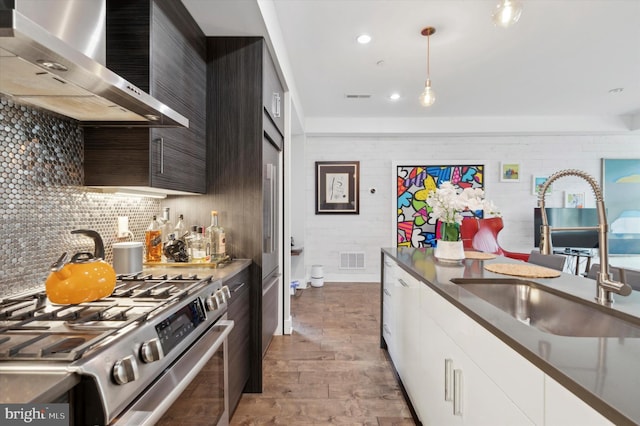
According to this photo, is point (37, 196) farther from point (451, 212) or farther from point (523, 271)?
point (523, 271)

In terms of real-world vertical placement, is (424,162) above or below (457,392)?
above

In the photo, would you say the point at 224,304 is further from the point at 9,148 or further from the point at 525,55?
the point at 525,55

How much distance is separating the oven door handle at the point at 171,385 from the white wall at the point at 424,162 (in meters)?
3.95

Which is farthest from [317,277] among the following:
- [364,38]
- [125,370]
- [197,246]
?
[125,370]

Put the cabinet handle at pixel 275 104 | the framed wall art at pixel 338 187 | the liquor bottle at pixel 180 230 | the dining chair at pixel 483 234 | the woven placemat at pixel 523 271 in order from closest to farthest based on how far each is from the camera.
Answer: the woven placemat at pixel 523 271, the liquor bottle at pixel 180 230, the cabinet handle at pixel 275 104, the dining chair at pixel 483 234, the framed wall art at pixel 338 187

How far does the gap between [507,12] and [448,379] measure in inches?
70.9

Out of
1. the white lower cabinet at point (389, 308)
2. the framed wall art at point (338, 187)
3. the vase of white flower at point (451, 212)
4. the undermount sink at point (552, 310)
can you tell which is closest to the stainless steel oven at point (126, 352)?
the undermount sink at point (552, 310)

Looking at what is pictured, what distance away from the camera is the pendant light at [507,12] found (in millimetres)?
1684

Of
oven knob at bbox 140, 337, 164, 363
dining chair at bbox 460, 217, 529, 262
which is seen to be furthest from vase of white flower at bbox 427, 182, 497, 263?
dining chair at bbox 460, 217, 529, 262

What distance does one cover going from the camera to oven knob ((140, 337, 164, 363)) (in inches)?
35.2

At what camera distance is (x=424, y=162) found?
5.42m

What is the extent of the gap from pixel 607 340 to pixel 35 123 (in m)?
1.98

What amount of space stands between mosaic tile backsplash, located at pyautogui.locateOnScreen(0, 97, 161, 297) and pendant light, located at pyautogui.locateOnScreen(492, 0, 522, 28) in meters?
2.17

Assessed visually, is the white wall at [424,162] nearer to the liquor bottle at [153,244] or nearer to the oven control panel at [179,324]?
the liquor bottle at [153,244]
